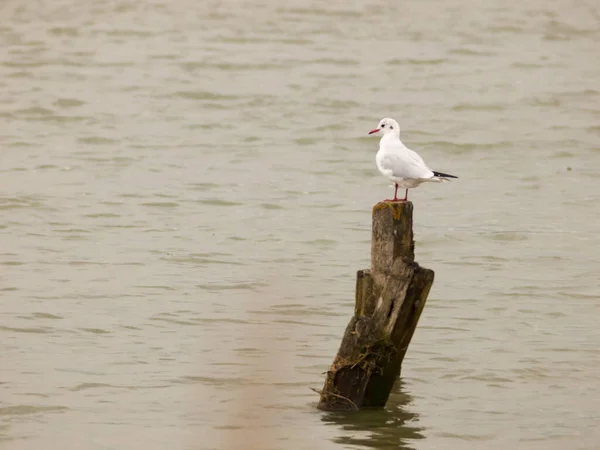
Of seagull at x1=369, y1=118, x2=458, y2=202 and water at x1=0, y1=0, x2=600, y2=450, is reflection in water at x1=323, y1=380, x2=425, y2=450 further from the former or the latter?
seagull at x1=369, y1=118, x2=458, y2=202

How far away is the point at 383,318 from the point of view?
7289mm

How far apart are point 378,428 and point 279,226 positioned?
7.28 meters

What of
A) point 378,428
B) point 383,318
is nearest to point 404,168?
point 383,318

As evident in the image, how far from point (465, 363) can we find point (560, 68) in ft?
63.4

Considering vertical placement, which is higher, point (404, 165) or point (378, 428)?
point (404, 165)

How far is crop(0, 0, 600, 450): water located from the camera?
8.12m

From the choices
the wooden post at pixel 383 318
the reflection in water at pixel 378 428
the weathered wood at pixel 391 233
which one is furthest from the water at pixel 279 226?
the weathered wood at pixel 391 233

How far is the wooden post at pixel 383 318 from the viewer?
7.16m

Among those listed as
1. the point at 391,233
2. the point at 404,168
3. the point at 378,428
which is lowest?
the point at 378,428

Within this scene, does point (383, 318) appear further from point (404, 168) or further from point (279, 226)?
point (279, 226)

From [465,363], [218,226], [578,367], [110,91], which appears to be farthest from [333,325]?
[110,91]

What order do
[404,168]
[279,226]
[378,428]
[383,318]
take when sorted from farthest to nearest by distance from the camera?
[279,226], [404,168], [378,428], [383,318]

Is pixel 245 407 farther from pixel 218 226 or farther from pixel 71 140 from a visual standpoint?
pixel 71 140

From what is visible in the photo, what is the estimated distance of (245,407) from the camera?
3541 mm
